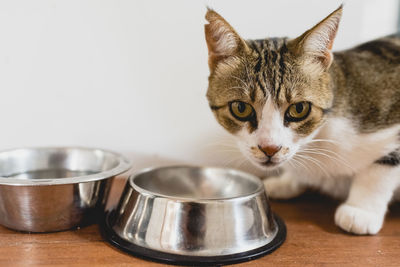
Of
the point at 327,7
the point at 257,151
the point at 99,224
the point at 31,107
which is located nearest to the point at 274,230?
the point at 257,151

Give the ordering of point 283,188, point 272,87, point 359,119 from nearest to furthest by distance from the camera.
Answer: point 272,87, point 359,119, point 283,188

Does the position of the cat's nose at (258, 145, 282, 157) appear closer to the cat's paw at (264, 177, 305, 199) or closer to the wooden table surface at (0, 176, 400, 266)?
the wooden table surface at (0, 176, 400, 266)

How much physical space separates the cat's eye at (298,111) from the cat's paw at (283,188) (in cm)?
42

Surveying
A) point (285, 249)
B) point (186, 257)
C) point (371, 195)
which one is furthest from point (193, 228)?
point (371, 195)

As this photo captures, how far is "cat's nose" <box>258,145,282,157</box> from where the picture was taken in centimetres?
92

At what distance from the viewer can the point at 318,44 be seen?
97 centimetres

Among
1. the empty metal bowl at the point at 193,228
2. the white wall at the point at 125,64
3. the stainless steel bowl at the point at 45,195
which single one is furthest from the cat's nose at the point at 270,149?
the white wall at the point at 125,64

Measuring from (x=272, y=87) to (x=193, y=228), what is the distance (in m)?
0.38

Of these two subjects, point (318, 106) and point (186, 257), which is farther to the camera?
point (318, 106)

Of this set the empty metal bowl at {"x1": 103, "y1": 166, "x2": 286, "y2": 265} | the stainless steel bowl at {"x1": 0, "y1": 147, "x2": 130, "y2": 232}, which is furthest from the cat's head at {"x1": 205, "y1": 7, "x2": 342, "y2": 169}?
the stainless steel bowl at {"x1": 0, "y1": 147, "x2": 130, "y2": 232}

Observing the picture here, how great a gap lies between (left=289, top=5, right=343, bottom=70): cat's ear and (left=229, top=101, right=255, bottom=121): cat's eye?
181 millimetres

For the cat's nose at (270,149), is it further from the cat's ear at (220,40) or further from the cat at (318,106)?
the cat's ear at (220,40)

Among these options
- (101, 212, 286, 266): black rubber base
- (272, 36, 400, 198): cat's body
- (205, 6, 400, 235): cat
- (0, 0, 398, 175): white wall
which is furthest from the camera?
(0, 0, 398, 175): white wall

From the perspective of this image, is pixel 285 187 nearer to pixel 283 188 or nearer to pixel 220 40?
pixel 283 188
